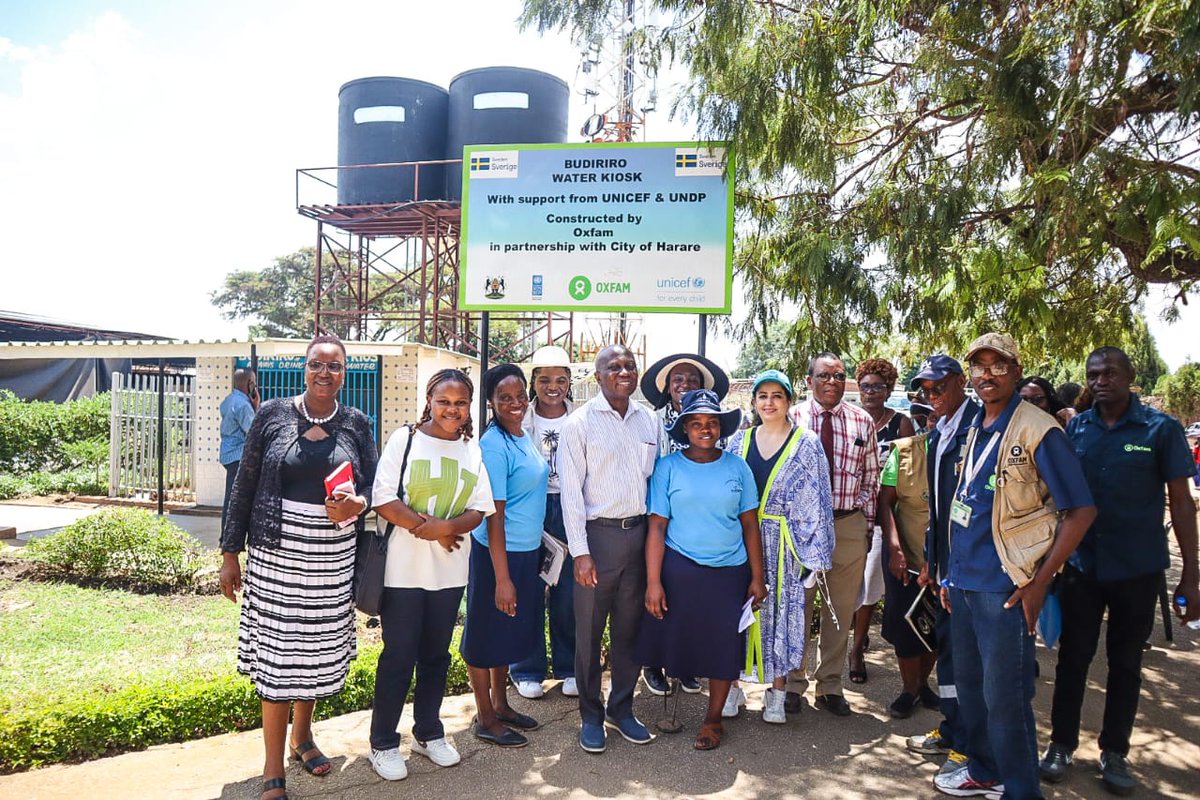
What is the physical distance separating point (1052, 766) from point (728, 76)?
12.7 ft

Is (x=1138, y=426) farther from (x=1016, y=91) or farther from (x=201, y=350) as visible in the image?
(x=201, y=350)

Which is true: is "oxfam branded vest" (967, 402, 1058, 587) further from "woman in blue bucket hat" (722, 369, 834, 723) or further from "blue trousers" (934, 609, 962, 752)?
"woman in blue bucket hat" (722, 369, 834, 723)

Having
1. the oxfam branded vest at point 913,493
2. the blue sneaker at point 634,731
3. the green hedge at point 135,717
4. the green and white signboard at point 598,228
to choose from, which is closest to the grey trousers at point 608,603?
the blue sneaker at point 634,731

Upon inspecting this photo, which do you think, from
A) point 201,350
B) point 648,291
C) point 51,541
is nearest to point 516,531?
point 648,291

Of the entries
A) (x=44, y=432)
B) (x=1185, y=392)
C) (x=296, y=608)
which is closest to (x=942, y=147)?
(x=296, y=608)

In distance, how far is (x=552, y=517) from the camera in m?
4.30

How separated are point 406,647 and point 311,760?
2.15ft

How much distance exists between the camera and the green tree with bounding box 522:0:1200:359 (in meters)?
3.79

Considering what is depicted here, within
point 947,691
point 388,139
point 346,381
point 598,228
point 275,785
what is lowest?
point 275,785

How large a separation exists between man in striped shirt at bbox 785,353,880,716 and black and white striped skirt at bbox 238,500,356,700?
7.70 feet

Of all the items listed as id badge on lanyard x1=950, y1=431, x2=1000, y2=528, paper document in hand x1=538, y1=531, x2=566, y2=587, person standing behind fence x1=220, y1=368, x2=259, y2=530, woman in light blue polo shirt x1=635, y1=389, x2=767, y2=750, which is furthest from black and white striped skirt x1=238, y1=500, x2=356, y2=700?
person standing behind fence x1=220, y1=368, x2=259, y2=530

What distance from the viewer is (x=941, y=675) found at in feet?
12.9

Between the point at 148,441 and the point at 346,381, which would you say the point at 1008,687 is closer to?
the point at 346,381

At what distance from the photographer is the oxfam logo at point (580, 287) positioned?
18.9 ft
